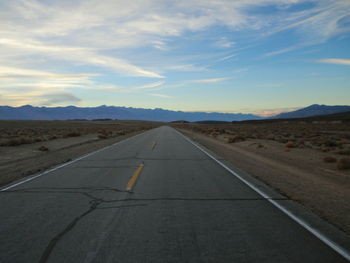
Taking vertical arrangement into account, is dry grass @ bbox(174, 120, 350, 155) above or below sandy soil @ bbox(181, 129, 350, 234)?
below

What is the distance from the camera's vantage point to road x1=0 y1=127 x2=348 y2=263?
12.7 ft

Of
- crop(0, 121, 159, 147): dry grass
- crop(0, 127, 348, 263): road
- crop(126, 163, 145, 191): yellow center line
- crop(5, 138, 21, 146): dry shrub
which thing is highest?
crop(0, 127, 348, 263): road

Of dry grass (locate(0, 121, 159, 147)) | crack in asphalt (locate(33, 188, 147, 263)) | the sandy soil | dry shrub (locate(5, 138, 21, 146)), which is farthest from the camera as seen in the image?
dry grass (locate(0, 121, 159, 147))

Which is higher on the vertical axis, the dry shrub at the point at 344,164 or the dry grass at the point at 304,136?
the dry shrub at the point at 344,164

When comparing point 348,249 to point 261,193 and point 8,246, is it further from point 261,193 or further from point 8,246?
point 8,246

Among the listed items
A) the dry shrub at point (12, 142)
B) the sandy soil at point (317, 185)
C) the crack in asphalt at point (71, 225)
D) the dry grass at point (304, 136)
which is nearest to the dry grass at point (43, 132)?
the dry shrub at point (12, 142)

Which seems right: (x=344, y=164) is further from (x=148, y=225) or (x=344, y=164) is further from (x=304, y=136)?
(x=304, y=136)

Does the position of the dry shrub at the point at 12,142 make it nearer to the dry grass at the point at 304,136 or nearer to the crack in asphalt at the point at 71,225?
the crack in asphalt at the point at 71,225

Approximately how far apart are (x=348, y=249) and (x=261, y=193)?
3.25 metres

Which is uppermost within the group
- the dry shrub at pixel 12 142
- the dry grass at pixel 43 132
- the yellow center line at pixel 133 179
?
the yellow center line at pixel 133 179

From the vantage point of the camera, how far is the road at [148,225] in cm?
387

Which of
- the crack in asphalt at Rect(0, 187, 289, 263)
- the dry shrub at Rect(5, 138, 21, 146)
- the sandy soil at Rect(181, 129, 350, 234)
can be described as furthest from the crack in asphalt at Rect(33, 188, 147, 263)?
the dry shrub at Rect(5, 138, 21, 146)

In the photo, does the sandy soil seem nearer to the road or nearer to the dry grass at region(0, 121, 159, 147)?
the road

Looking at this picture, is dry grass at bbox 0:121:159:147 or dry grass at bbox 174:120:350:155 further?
dry grass at bbox 0:121:159:147
